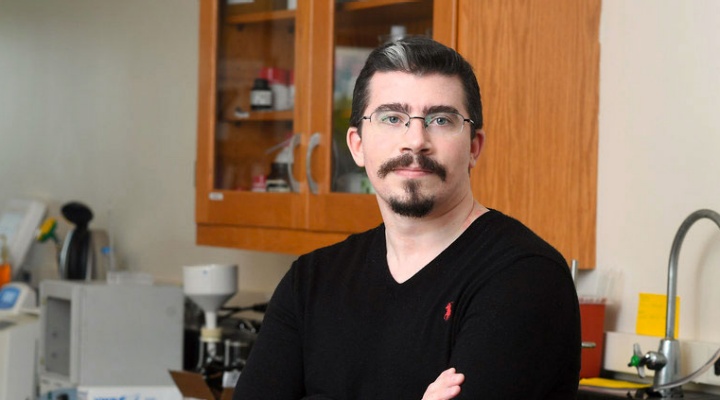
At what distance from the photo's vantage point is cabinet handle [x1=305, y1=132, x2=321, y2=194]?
2.47 m

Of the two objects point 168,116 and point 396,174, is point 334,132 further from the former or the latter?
point 168,116

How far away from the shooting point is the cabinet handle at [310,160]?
2475 mm

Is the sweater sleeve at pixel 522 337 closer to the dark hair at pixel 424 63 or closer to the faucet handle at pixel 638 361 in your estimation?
the dark hair at pixel 424 63

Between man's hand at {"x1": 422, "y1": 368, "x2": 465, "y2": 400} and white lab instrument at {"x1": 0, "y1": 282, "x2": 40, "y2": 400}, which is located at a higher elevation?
man's hand at {"x1": 422, "y1": 368, "x2": 465, "y2": 400}

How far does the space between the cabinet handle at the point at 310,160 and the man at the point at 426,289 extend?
968 millimetres

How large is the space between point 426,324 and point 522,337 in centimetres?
14

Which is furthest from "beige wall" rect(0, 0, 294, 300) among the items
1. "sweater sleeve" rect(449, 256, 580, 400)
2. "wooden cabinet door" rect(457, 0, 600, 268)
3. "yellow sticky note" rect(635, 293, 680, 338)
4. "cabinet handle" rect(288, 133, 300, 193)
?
"sweater sleeve" rect(449, 256, 580, 400)

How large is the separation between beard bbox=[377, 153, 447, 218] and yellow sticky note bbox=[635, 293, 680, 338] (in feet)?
3.11

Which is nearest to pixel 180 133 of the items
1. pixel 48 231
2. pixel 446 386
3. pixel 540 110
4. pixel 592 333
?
pixel 48 231

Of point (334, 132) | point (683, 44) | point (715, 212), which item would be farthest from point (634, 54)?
point (334, 132)

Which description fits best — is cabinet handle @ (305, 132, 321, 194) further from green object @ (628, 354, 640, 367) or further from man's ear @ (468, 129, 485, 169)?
man's ear @ (468, 129, 485, 169)

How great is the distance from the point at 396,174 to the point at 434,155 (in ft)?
0.18

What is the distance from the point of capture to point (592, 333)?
7.19 feet

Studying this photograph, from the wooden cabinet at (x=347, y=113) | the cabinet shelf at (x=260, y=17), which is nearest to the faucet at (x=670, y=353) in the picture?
the wooden cabinet at (x=347, y=113)
